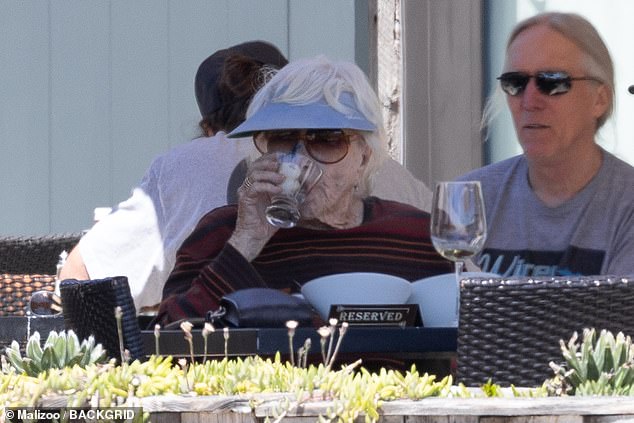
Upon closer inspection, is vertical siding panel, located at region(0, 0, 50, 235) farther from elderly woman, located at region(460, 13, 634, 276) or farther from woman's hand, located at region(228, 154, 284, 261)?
woman's hand, located at region(228, 154, 284, 261)

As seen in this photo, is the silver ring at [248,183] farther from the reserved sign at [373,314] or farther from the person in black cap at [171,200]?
the person in black cap at [171,200]

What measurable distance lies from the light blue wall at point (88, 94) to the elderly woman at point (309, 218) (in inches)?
107

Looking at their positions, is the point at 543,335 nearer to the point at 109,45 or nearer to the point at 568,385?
the point at 568,385

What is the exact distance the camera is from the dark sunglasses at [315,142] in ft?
9.62

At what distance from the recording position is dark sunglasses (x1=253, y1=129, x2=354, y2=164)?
9.62 feet

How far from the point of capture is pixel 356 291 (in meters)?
2.60

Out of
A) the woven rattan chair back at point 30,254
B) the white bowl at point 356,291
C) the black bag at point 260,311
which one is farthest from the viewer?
the woven rattan chair back at point 30,254

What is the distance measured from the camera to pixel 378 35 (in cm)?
548

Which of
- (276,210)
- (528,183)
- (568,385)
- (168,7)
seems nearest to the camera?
(568,385)

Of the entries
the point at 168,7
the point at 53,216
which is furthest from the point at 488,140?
the point at 53,216

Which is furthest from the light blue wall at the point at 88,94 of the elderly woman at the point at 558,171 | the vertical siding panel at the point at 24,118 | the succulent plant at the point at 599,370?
the succulent plant at the point at 599,370

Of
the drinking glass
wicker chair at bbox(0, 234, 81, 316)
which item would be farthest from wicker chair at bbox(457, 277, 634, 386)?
wicker chair at bbox(0, 234, 81, 316)

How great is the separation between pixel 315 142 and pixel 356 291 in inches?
18.3

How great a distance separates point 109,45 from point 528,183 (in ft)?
8.25
